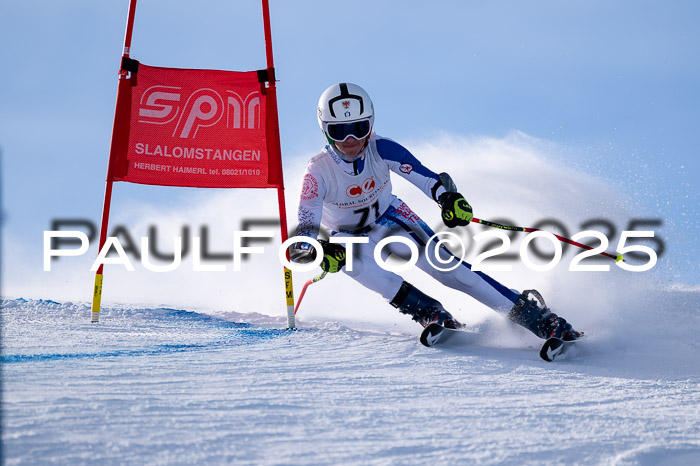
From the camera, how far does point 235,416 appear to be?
7.16 ft

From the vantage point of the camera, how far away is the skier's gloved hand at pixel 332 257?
4.03m

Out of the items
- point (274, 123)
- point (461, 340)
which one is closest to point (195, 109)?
point (274, 123)

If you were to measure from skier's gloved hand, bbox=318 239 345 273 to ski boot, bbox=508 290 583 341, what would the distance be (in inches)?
44.8

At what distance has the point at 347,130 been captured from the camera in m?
4.16

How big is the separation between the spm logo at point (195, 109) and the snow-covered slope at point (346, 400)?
190 centimetres

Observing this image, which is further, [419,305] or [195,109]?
[195,109]

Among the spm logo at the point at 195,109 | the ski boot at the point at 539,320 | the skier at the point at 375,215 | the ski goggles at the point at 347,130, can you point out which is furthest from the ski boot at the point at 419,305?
the spm logo at the point at 195,109

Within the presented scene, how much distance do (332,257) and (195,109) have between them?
2050 mm

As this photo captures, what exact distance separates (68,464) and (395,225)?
9.98ft

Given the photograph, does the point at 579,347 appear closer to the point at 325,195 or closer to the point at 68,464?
the point at 325,195

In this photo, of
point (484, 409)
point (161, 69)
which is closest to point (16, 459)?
point (484, 409)

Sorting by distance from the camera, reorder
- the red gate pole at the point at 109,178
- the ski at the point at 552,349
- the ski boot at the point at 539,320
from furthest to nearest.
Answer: the red gate pole at the point at 109,178 → the ski boot at the point at 539,320 → the ski at the point at 552,349

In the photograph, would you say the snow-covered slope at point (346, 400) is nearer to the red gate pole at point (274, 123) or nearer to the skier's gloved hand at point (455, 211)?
the skier's gloved hand at point (455, 211)

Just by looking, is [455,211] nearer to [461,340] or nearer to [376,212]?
[376,212]
